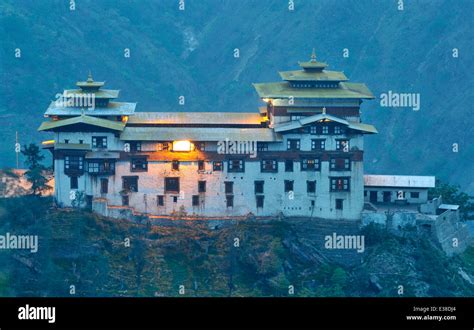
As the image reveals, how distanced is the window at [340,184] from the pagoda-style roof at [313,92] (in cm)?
571

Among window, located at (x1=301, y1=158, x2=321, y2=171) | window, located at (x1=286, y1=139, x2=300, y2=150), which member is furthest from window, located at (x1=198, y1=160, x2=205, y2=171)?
window, located at (x1=301, y1=158, x2=321, y2=171)

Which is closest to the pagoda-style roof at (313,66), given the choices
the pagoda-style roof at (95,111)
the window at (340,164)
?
the window at (340,164)

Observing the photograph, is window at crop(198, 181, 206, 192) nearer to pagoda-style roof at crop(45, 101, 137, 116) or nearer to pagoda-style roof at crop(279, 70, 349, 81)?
pagoda-style roof at crop(45, 101, 137, 116)

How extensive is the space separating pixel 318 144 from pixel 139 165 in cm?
1200

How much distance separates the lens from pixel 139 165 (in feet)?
327

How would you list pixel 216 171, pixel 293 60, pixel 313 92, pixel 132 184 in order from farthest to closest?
1. pixel 293 60
2. pixel 313 92
3. pixel 216 171
4. pixel 132 184

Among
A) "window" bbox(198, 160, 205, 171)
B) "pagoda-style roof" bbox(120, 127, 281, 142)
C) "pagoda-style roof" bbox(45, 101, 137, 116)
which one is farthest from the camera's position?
"pagoda-style roof" bbox(45, 101, 137, 116)

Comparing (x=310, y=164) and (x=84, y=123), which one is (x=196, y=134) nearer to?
(x=84, y=123)

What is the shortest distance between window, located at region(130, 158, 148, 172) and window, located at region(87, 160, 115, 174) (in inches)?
49.3

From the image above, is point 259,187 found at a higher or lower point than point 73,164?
lower

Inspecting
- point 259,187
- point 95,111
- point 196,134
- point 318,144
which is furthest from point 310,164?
point 95,111

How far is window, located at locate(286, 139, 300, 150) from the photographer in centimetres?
10038

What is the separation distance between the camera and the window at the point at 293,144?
100375 millimetres

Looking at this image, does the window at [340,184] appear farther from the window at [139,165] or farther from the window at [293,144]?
the window at [139,165]
